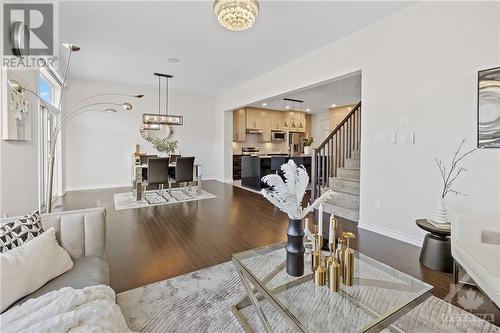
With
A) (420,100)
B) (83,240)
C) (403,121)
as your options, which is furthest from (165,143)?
(420,100)

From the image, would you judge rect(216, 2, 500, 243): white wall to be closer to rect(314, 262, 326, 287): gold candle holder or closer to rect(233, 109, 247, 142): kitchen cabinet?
rect(314, 262, 326, 287): gold candle holder

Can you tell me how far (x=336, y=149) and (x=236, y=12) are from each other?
351 cm

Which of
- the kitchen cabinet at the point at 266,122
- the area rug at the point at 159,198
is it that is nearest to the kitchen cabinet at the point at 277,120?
the kitchen cabinet at the point at 266,122

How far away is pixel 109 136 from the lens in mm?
6797

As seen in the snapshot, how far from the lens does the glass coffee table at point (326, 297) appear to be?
1188 mm

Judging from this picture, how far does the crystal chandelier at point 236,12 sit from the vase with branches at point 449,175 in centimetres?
257

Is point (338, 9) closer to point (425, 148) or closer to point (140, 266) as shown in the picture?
point (425, 148)

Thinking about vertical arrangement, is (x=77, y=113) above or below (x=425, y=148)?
above

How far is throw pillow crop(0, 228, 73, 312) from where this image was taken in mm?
1169

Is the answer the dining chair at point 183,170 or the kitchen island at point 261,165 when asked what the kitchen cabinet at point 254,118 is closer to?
the kitchen island at point 261,165

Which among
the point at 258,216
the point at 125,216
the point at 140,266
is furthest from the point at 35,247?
the point at 258,216

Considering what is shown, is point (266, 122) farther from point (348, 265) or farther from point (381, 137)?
point (348, 265)

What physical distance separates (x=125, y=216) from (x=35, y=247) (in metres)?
2.82

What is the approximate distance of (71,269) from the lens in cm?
153
